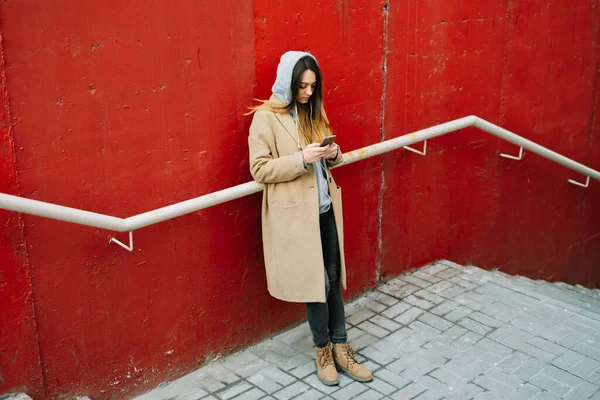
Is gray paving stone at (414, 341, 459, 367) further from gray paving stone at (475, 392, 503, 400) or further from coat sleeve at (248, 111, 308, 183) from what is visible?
coat sleeve at (248, 111, 308, 183)

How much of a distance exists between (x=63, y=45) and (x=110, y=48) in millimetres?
251

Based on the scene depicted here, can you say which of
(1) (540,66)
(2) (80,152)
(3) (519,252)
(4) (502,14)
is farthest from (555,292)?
(2) (80,152)

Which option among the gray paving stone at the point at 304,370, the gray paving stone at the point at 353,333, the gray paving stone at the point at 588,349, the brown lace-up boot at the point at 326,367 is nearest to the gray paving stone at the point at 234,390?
the gray paving stone at the point at 304,370

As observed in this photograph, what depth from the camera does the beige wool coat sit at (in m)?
4.06

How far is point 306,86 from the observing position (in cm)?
406

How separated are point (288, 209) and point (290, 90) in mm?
673

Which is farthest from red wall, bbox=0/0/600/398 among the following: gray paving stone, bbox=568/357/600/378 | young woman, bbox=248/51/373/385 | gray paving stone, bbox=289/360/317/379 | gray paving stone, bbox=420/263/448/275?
gray paving stone, bbox=568/357/600/378

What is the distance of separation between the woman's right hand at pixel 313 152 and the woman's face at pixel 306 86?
0.32 metres

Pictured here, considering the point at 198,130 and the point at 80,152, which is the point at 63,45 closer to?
the point at 80,152

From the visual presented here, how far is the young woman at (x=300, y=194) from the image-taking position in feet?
13.2

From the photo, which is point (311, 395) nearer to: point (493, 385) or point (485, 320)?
point (493, 385)

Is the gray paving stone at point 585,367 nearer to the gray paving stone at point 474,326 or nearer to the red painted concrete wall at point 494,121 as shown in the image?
the gray paving stone at point 474,326

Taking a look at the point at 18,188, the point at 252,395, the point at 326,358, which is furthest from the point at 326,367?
the point at 18,188

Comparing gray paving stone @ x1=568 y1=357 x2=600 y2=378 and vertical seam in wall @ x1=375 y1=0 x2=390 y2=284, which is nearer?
gray paving stone @ x1=568 y1=357 x2=600 y2=378
